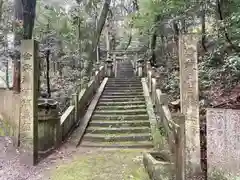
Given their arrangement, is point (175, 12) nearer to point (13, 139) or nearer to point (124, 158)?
point (124, 158)

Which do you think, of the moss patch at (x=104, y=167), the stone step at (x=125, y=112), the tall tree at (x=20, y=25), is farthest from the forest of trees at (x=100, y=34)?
the moss patch at (x=104, y=167)

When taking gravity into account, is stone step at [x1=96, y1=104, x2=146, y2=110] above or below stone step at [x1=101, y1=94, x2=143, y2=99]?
below

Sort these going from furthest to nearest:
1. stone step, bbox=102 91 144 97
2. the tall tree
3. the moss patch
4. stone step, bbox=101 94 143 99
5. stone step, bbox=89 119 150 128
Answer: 1. stone step, bbox=102 91 144 97
2. stone step, bbox=101 94 143 99
3. stone step, bbox=89 119 150 128
4. the tall tree
5. the moss patch

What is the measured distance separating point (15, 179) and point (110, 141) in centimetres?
321

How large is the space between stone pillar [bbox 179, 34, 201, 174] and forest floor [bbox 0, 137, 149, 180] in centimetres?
102

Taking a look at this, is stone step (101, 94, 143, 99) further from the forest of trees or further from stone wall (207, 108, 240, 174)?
stone wall (207, 108, 240, 174)

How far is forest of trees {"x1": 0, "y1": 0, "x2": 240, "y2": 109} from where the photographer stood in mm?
6770

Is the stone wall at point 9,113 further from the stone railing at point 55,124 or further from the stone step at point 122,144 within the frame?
the stone step at point 122,144

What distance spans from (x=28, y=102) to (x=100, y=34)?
332 inches

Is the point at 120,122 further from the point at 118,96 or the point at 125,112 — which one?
the point at 118,96

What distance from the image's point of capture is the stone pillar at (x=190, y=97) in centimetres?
477

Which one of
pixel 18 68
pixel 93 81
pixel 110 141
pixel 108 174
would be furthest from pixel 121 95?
pixel 108 174

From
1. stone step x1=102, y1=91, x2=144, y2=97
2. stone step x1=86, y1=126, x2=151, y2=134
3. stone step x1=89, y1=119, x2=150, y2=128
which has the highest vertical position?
stone step x1=102, y1=91, x2=144, y2=97

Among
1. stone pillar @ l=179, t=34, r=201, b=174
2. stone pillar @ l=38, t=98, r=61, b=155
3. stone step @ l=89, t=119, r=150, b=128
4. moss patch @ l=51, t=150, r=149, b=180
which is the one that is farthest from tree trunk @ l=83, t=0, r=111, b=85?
stone pillar @ l=179, t=34, r=201, b=174
